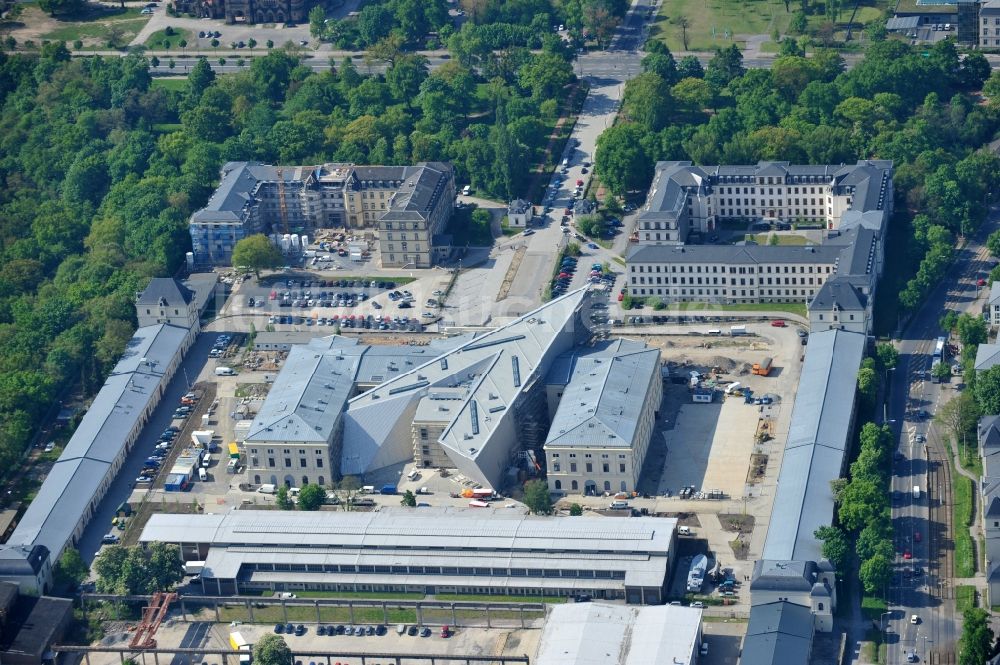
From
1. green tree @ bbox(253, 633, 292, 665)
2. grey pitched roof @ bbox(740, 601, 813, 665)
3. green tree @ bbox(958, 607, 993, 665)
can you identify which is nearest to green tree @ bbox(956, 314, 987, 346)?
green tree @ bbox(958, 607, 993, 665)

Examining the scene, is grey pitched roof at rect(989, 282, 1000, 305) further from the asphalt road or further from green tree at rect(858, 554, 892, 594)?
green tree at rect(858, 554, 892, 594)

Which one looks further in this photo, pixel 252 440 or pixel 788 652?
pixel 252 440

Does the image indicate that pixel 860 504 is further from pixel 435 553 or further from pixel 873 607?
pixel 435 553

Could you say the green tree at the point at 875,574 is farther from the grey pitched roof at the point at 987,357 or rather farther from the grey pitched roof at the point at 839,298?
the grey pitched roof at the point at 839,298

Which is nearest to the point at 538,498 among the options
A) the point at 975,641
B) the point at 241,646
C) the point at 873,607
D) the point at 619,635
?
the point at 619,635

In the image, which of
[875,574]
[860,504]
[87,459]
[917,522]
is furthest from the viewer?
[87,459]

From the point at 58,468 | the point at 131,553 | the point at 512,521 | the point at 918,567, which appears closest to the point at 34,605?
the point at 131,553

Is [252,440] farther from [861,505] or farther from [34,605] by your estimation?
[861,505]
